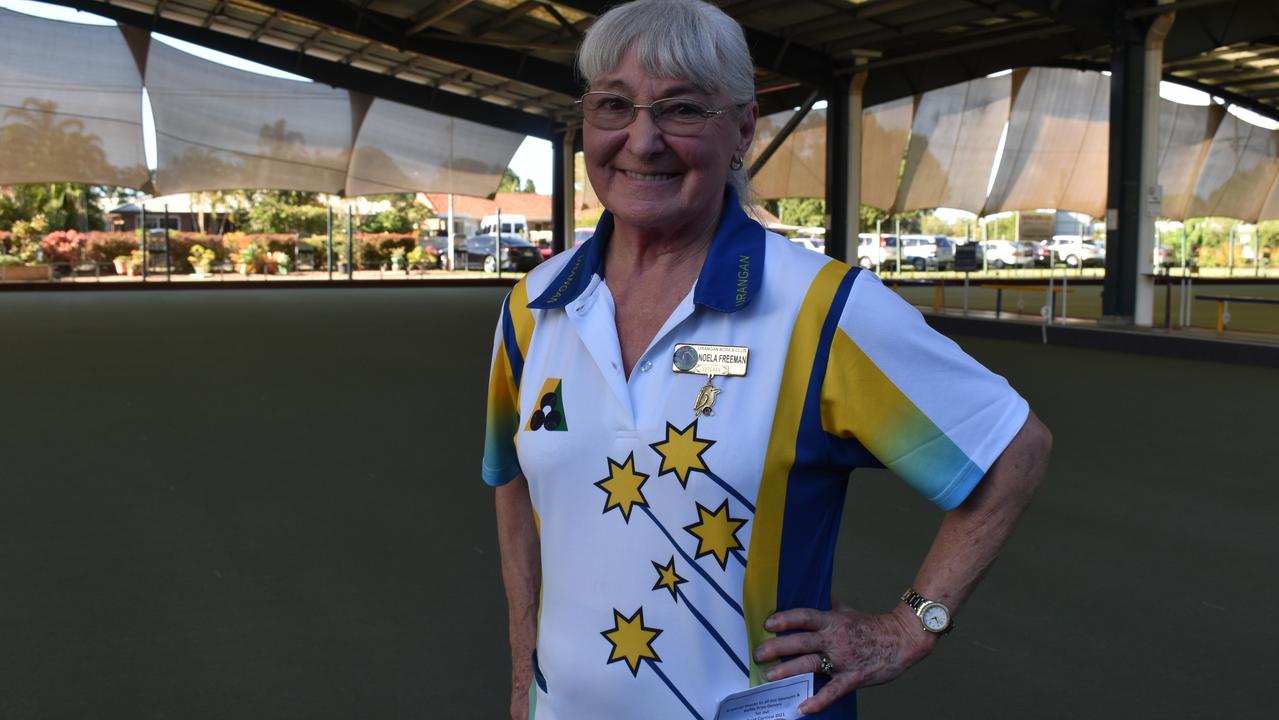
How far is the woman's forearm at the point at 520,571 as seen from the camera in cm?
182

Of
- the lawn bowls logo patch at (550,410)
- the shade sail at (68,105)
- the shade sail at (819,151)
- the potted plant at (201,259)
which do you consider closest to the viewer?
the lawn bowls logo patch at (550,410)

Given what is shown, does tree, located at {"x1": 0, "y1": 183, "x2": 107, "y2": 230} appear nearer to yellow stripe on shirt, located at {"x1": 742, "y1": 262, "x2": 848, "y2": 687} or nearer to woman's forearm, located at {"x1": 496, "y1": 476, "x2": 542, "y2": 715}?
woman's forearm, located at {"x1": 496, "y1": 476, "x2": 542, "y2": 715}

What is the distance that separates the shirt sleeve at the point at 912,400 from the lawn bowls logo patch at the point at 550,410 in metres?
0.36

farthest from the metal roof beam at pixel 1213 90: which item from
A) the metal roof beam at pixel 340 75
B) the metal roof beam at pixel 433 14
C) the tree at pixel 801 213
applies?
the tree at pixel 801 213

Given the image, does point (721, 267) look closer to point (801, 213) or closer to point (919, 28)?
point (919, 28)

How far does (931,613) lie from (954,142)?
32.1 meters

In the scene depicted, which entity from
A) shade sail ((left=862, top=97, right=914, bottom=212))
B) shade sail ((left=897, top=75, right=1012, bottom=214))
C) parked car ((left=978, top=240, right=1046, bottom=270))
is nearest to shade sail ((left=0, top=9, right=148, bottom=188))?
shade sail ((left=862, top=97, right=914, bottom=212))

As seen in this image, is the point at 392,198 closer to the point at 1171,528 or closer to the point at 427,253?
the point at 427,253

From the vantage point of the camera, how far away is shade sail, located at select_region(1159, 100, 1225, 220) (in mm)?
33531

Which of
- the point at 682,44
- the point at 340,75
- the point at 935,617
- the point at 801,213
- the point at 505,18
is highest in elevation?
the point at 340,75

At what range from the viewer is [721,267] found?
4.96 feet

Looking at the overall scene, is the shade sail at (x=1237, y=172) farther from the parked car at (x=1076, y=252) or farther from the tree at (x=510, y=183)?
the tree at (x=510, y=183)

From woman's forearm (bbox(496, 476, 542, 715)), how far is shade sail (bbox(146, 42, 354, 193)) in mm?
29799

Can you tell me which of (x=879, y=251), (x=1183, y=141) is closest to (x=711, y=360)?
(x=1183, y=141)
